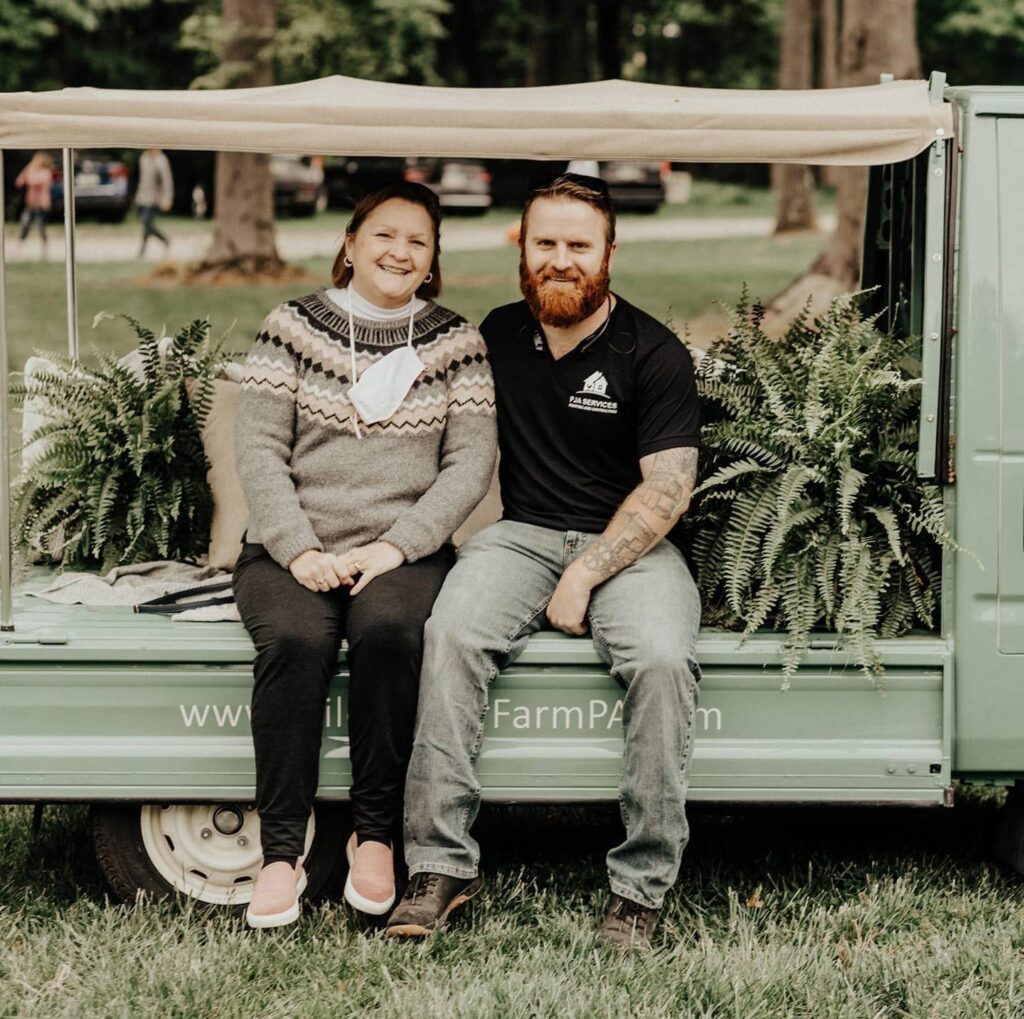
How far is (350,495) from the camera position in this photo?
13.4 feet

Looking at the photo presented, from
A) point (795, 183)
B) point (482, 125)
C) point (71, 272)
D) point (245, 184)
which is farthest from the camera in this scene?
point (795, 183)

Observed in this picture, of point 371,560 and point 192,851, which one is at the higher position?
point 371,560

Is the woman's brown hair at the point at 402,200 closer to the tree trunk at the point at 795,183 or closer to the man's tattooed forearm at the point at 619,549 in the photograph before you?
the man's tattooed forearm at the point at 619,549

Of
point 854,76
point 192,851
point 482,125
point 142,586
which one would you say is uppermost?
point 854,76

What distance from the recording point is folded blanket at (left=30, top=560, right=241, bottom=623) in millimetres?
4133

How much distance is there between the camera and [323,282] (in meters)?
16.4

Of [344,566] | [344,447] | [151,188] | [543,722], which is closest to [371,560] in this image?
[344,566]

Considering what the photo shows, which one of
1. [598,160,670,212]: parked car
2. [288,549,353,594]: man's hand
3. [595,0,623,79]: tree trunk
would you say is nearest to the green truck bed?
[288,549,353,594]: man's hand

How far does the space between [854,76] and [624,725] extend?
942 centimetres

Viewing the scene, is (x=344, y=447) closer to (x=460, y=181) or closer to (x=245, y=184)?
(x=245, y=184)

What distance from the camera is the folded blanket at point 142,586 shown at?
413 centimetres

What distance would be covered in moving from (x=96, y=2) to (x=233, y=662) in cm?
2053

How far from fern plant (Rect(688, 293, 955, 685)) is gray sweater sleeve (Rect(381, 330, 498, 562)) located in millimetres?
622

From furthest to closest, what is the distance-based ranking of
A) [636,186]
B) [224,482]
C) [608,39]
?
[608,39], [636,186], [224,482]
